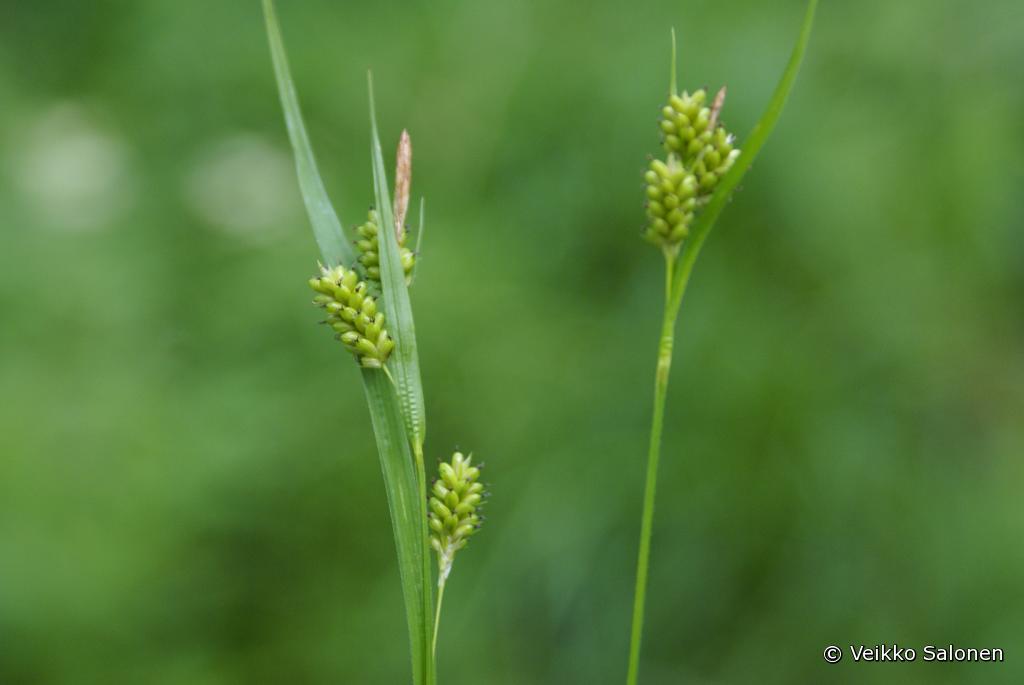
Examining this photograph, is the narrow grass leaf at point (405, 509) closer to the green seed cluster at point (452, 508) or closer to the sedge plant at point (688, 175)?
the green seed cluster at point (452, 508)

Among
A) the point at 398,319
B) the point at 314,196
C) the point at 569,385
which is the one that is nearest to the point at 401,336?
the point at 398,319

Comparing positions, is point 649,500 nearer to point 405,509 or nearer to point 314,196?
point 405,509

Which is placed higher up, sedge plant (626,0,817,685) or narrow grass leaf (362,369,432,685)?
sedge plant (626,0,817,685)

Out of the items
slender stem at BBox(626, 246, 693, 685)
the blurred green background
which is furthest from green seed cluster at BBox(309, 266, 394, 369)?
the blurred green background

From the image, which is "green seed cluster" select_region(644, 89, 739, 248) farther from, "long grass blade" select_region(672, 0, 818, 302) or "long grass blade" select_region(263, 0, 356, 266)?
"long grass blade" select_region(263, 0, 356, 266)

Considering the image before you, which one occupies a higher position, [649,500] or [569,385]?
[569,385]

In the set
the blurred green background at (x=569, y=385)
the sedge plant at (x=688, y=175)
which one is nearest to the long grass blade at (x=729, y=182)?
the sedge plant at (x=688, y=175)
